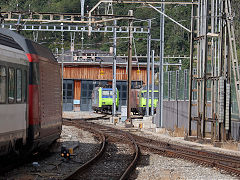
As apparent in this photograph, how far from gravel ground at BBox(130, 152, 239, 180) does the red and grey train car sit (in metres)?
2.64

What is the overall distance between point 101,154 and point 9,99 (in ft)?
18.0

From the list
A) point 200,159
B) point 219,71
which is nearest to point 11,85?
point 200,159

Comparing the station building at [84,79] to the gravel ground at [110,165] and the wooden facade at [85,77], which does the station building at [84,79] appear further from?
the gravel ground at [110,165]

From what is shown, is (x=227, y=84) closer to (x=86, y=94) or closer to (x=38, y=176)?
(x=38, y=176)

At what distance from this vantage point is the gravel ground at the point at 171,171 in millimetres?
13039

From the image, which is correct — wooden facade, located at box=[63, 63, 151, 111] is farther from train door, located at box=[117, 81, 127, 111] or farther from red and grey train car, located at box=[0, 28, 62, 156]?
red and grey train car, located at box=[0, 28, 62, 156]

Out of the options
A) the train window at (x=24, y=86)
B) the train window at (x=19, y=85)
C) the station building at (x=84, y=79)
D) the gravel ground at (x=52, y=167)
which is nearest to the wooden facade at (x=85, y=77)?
the station building at (x=84, y=79)

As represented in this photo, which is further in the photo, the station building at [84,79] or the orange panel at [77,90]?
the orange panel at [77,90]

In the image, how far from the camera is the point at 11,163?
49.5ft

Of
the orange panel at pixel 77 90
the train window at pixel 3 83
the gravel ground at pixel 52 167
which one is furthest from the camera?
the orange panel at pixel 77 90

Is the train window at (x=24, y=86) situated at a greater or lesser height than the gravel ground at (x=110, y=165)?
greater

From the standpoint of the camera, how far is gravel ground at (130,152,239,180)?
13.0 metres

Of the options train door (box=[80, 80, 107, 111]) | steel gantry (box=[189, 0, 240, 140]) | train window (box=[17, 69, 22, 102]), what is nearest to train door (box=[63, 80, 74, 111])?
train door (box=[80, 80, 107, 111])

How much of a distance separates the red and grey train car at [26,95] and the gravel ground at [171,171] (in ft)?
8.66
